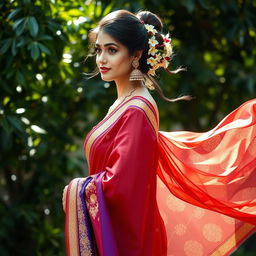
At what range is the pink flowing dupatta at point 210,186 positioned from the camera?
266 centimetres

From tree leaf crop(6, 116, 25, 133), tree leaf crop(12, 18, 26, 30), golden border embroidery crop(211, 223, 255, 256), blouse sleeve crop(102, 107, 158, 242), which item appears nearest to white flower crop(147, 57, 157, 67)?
blouse sleeve crop(102, 107, 158, 242)

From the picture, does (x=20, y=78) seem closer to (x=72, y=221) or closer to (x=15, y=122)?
(x=15, y=122)

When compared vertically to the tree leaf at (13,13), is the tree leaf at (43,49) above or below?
below

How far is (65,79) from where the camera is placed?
3945 mm

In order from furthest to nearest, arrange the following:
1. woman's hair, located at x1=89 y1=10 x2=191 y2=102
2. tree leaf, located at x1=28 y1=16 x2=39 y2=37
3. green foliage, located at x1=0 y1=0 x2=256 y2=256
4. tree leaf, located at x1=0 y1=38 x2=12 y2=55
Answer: green foliage, located at x1=0 y1=0 x2=256 y2=256
tree leaf, located at x1=0 y1=38 x2=12 y2=55
tree leaf, located at x1=28 y1=16 x2=39 y2=37
woman's hair, located at x1=89 y1=10 x2=191 y2=102

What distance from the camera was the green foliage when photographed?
11.2 feet

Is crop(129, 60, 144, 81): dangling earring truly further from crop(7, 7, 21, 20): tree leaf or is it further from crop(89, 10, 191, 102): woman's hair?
crop(7, 7, 21, 20): tree leaf

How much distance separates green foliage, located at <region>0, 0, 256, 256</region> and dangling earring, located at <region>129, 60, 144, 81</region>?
805 mm

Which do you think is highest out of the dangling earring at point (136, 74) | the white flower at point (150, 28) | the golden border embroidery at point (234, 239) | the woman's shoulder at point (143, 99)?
the white flower at point (150, 28)

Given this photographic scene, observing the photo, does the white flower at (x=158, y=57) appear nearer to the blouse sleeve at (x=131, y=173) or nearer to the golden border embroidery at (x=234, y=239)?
the blouse sleeve at (x=131, y=173)

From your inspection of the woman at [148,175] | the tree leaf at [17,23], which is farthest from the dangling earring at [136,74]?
the tree leaf at [17,23]

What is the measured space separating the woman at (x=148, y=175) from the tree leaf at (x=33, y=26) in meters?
0.58

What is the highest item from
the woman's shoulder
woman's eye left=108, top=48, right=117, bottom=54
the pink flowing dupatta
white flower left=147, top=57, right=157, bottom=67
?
woman's eye left=108, top=48, right=117, bottom=54

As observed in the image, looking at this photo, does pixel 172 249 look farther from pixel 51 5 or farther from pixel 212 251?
pixel 51 5
